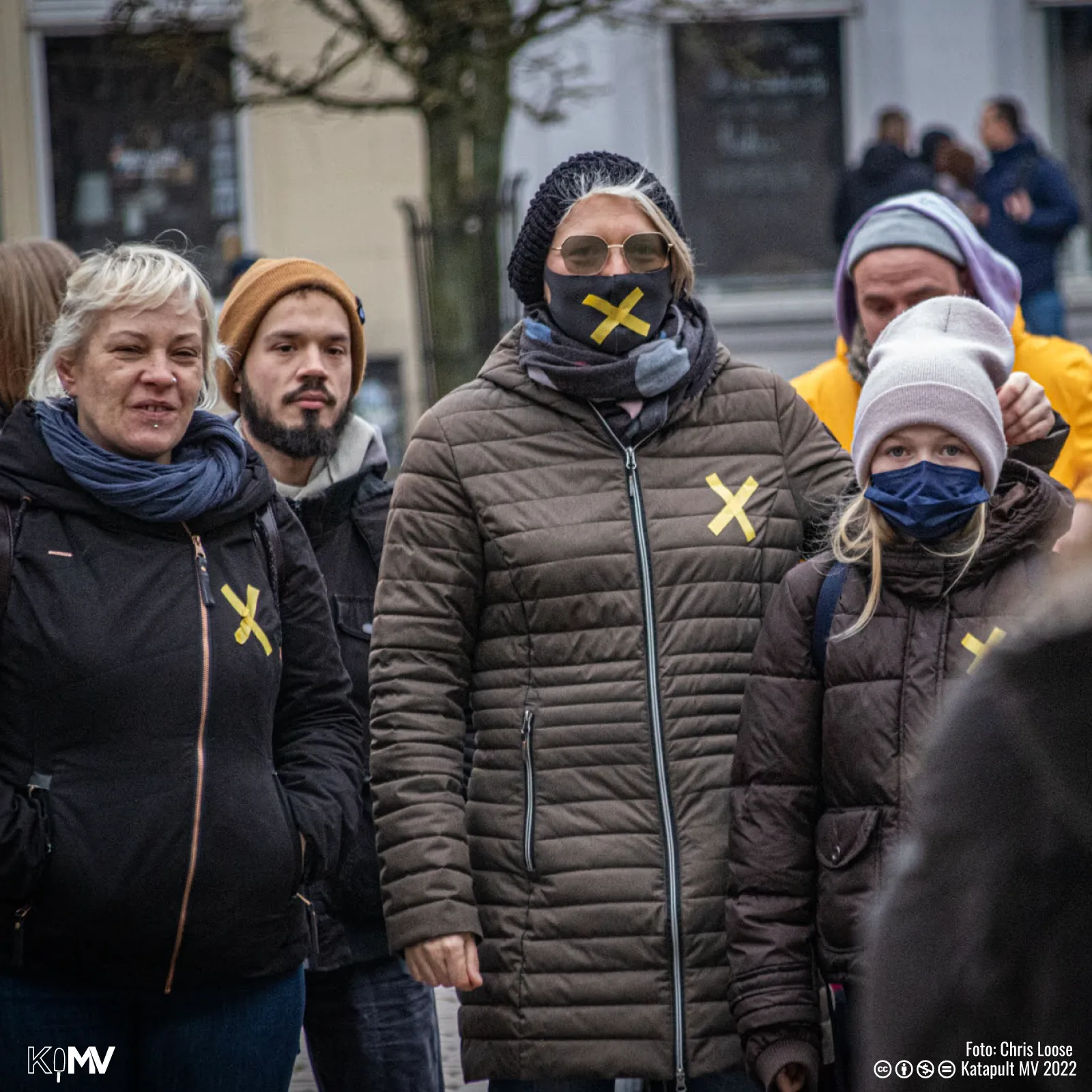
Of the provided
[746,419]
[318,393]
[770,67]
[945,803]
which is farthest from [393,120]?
[945,803]

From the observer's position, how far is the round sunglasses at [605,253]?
347 centimetres

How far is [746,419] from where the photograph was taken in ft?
11.4

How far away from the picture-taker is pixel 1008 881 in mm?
1153

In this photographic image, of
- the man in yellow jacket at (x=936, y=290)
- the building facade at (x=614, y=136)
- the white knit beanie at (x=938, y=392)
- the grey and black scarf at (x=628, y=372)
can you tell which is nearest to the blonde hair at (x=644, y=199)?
the grey and black scarf at (x=628, y=372)

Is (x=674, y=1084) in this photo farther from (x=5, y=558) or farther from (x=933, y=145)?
(x=933, y=145)

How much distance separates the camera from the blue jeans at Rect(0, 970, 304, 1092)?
3012 millimetres

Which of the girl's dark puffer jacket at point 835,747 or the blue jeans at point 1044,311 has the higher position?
the blue jeans at point 1044,311

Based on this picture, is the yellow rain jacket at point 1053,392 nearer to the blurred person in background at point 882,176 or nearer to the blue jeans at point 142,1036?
the blue jeans at point 142,1036

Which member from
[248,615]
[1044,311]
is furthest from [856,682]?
[1044,311]

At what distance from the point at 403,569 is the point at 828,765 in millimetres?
824

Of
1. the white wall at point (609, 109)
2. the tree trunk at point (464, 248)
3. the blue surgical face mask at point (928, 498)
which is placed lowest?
the blue surgical face mask at point (928, 498)

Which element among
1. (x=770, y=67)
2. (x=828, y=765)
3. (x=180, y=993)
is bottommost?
(x=180, y=993)

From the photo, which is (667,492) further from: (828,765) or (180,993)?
(180,993)

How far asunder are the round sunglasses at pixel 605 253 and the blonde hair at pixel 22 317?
1.14 meters
